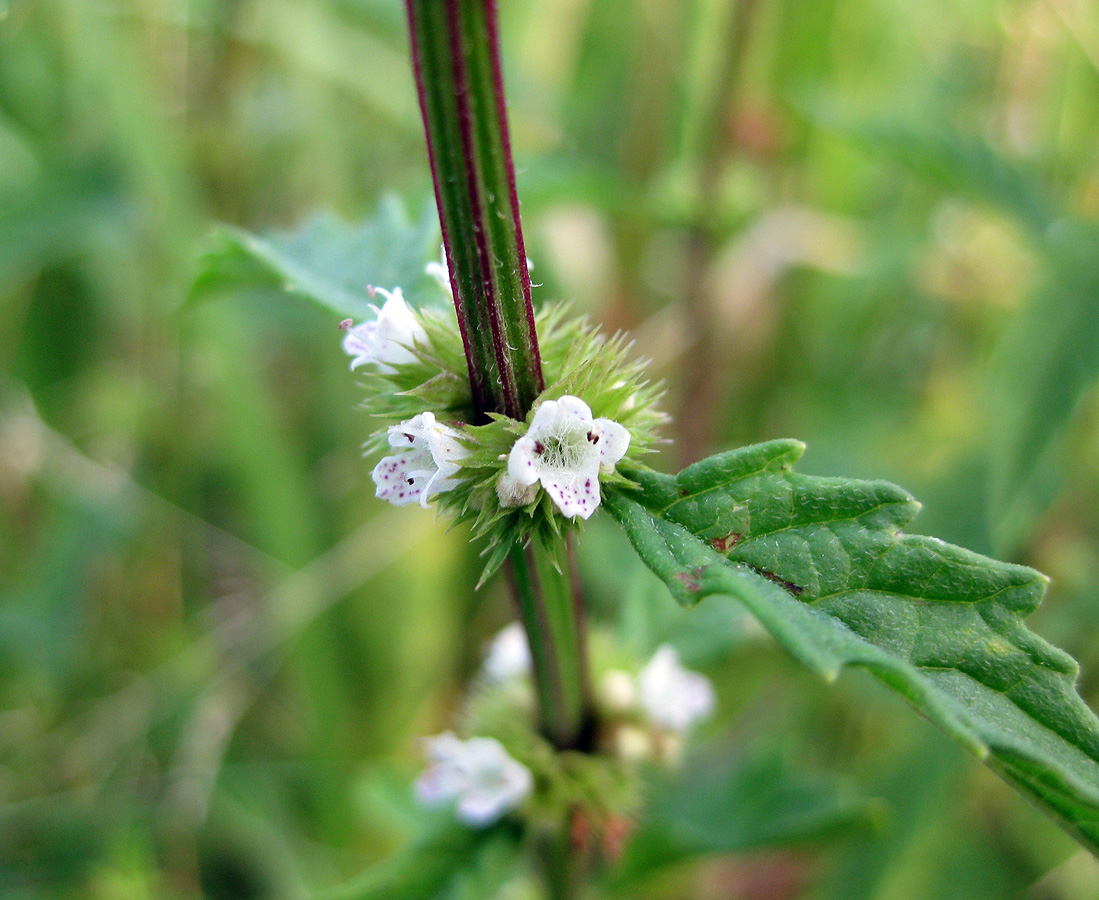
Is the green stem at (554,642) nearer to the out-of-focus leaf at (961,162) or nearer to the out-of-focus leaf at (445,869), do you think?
the out-of-focus leaf at (445,869)

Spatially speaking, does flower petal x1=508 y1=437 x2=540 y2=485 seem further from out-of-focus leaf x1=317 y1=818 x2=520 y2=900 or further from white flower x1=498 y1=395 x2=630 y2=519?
out-of-focus leaf x1=317 y1=818 x2=520 y2=900

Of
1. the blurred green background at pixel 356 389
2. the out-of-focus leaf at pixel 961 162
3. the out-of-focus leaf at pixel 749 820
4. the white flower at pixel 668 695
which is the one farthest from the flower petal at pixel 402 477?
the out-of-focus leaf at pixel 961 162

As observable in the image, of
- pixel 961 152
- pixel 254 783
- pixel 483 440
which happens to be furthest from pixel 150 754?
pixel 961 152

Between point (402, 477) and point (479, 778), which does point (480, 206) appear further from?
point (479, 778)

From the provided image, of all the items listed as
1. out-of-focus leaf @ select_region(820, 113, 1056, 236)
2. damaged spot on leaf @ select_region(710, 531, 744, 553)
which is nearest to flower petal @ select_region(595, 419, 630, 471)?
damaged spot on leaf @ select_region(710, 531, 744, 553)

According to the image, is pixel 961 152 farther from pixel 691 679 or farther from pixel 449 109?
pixel 449 109

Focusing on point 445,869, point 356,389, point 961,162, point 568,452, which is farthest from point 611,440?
point 356,389
